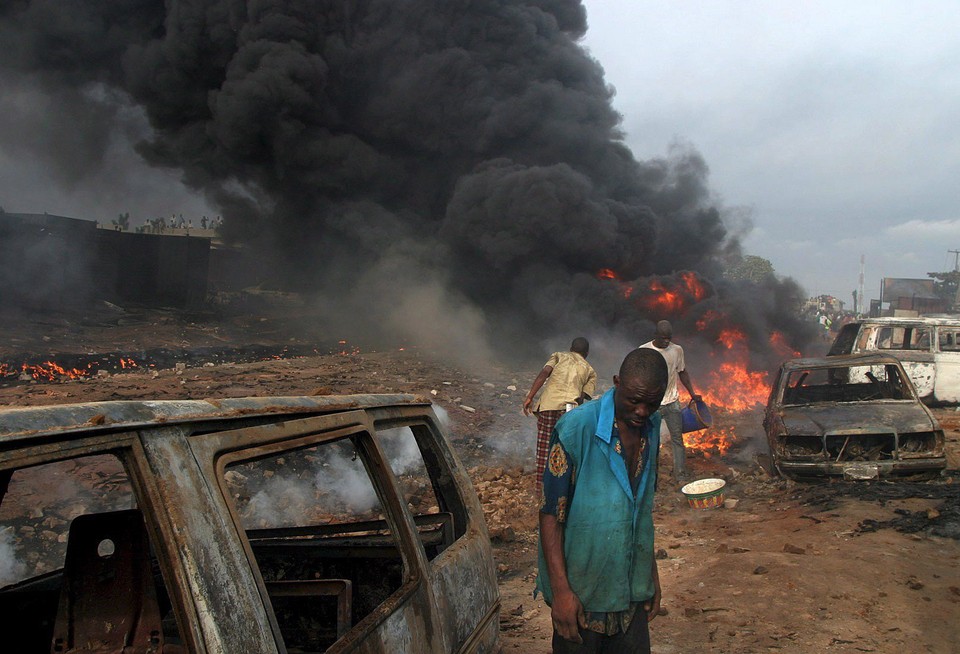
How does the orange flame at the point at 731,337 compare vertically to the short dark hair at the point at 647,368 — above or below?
below

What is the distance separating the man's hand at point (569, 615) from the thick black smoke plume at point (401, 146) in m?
16.0

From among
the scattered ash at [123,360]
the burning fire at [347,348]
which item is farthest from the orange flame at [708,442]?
the burning fire at [347,348]

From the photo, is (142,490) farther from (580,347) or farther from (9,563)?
A: (580,347)

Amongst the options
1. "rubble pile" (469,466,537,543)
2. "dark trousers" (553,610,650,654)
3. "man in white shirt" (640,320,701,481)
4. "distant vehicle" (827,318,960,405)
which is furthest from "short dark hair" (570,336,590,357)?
"distant vehicle" (827,318,960,405)

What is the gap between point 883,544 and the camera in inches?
201

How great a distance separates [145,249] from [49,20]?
7.31m

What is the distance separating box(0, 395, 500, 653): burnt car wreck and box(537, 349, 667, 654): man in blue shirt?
313mm

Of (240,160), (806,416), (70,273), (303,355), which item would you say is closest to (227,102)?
(240,160)

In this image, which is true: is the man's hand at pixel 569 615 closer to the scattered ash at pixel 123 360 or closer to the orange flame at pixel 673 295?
the scattered ash at pixel 123 360

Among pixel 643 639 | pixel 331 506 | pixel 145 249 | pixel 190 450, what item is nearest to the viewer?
pixel 190 450

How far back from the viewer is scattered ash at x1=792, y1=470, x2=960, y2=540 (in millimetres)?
5391

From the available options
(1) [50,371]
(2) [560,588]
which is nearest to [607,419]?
(2) [560,588]

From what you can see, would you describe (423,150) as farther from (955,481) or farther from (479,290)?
(955,481)

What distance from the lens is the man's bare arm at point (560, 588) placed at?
2.36 m
